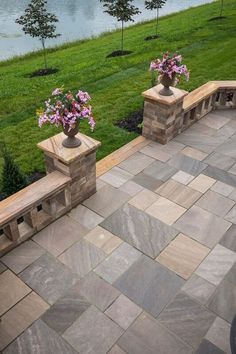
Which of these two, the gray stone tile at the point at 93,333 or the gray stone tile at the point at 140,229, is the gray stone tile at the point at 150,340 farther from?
the gray stone tile at the point at 140,229

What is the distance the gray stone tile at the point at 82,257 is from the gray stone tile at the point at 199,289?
1.43 metres

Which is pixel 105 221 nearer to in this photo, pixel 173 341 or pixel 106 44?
pixel 173 341

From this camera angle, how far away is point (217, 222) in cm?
665

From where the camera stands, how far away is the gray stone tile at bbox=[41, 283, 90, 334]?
A: 496 centimetres

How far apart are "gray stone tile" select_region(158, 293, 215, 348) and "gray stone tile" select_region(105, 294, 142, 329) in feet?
1.24

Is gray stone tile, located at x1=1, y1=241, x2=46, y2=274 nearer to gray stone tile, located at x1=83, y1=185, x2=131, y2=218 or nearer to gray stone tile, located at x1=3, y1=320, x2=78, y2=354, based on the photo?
gray stone tile, located at x1=3, y1=320, x2=78, y2=354

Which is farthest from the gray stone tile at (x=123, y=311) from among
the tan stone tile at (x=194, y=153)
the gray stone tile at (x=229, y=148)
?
the gray stone tile at (x=229, y=148)

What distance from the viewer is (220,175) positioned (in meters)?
7.88

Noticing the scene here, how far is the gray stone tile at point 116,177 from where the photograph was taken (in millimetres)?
7646

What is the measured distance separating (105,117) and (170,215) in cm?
441

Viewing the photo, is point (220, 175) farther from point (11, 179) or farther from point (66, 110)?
point (11, 179)

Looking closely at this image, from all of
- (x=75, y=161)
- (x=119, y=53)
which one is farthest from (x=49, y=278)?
(x=119, y=53)

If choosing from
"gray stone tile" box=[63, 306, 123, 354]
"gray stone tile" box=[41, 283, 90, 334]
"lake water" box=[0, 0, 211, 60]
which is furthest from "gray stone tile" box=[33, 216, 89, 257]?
"lake water" box=[0, 0, 211, 60]

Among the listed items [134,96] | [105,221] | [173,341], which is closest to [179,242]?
[105,221]
